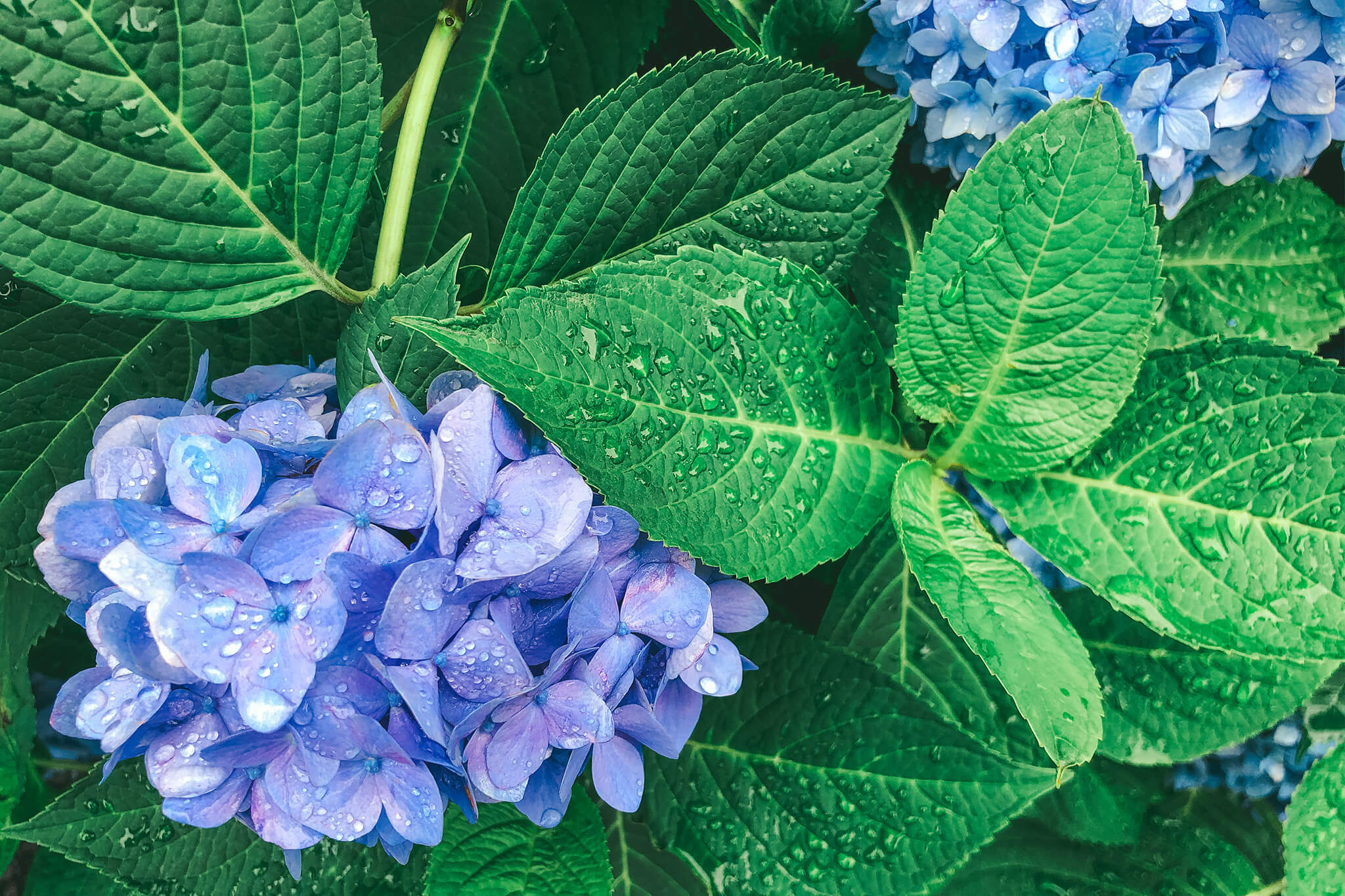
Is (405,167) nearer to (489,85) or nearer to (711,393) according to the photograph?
(489,85)

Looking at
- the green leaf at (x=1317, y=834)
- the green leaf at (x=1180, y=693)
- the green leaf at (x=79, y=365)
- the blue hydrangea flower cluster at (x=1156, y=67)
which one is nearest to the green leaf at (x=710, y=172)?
the blue hydrangea flower cluster at (x=1156, y=67)

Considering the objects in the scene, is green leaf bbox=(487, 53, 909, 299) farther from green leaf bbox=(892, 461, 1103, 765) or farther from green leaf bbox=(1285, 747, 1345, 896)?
green leaf bbox=(1285, 747, 1345, 896)

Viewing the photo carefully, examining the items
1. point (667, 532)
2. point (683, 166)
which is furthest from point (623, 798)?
point (683, 166)

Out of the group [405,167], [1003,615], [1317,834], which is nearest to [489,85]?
[405,167]

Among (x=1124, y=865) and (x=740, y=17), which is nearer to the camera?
(x=740, y=17)

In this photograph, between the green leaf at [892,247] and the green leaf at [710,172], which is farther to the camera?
the green leaf at [892,247]

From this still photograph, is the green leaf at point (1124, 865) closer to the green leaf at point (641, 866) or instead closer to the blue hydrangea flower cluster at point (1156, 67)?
the green leaf at point (641, 866)

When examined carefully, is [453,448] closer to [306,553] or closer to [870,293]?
[306,553]
